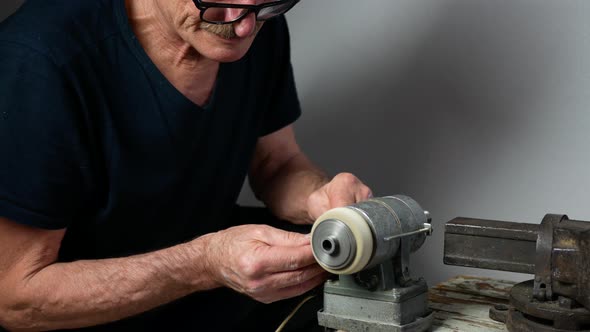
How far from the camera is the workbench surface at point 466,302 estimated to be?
157 centimetres

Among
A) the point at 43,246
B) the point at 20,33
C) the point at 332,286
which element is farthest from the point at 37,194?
the point at 332,286

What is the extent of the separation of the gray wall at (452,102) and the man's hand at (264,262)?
37.5 inches

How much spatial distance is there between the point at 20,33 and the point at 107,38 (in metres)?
0.19

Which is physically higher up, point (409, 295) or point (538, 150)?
point (538, 150)

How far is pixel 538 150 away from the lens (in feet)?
7.52

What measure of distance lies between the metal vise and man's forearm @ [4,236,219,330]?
542 mm

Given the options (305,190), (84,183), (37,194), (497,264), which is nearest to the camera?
(497,264)

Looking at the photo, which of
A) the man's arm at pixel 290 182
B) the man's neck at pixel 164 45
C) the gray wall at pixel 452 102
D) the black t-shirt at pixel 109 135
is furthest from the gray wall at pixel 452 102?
the man's neck at pixel 164 45

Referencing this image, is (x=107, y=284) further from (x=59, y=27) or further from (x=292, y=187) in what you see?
(x=292, y=187)

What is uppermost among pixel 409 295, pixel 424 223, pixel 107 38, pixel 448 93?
pixel 107 38

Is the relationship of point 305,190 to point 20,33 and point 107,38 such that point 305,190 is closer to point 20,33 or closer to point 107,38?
point 107,38

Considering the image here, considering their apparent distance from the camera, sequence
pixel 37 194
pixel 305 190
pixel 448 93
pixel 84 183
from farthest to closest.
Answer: pixel 448 93 < pixel 305 190 < pixel 84 183 < pixel 37 194

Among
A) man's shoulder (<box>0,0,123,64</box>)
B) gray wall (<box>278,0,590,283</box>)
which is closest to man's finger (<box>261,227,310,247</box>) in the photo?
man's shoulder (<box>0,0,123,64</box>)

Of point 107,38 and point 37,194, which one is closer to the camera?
point 37,194
